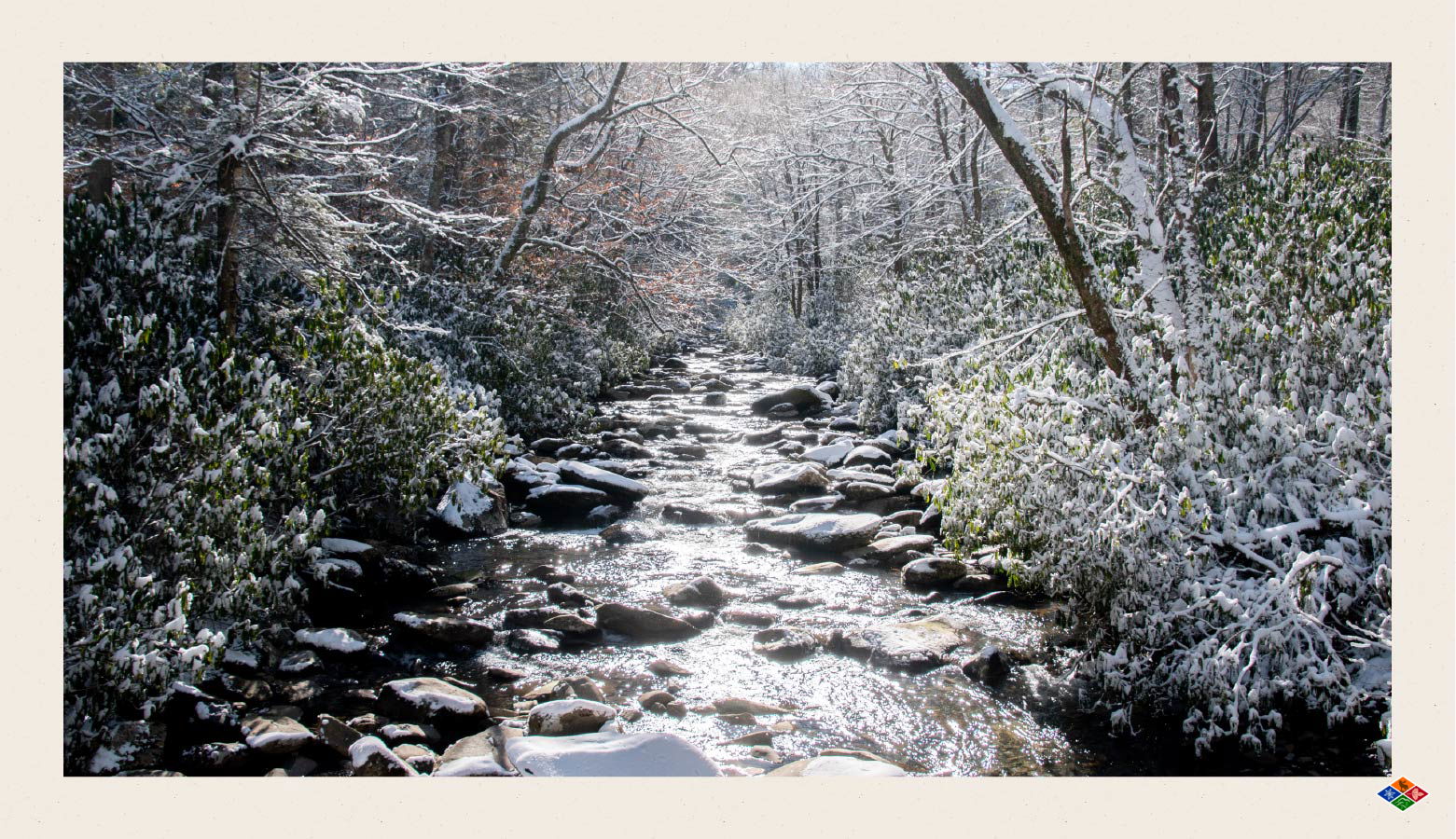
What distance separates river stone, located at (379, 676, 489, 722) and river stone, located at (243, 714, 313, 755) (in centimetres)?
43

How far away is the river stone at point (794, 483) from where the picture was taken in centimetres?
912

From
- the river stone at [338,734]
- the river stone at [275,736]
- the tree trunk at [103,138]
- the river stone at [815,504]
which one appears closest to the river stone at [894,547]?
the river stone at [815,504]

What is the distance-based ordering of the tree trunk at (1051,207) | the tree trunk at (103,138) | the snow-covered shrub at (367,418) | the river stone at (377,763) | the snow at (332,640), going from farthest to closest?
1. the snow-covered shrub at (367,418)
2. the snow at (332,640)
3. the tree trunk at (103,138)
4. the tree trunk at (1051,207)
5. the river stone at (377,763)

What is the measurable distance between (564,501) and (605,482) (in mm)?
486

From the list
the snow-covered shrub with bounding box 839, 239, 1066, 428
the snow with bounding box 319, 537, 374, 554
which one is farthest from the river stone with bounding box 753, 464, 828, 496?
the snow with bounding box 319, 537, 374, 554

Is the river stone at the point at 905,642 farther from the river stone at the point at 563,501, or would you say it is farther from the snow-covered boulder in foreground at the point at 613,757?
the river stone at the point at 563,501

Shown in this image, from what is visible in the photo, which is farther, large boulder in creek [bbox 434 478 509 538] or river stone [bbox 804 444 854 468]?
river stone [bbox 804 444 854 468]

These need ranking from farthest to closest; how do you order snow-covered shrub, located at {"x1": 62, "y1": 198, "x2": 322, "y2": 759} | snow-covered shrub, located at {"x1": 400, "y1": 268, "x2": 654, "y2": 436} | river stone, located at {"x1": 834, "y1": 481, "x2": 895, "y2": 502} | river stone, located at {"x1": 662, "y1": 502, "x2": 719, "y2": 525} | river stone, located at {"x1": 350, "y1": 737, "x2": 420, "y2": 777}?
snow-covered shrub, located at {"x1": 400, "y1": 268, "x2": 654, "y2": 436}
river stone, located at {"x1": 834, "y1": 481, "x2": 895, "y2": 502}
river stone, located at {"x1": 662, "y1": 502, "x2": 719, "y2": 525}
river stone, located at {"x1": 350, "y1": 737, "x2": 420, "y2": 777}
snow-covered shrub, located at {"x1": 62, "y1": 198, "x2": 322, "y2": 759}

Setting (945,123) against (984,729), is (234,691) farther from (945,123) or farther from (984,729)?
(945,123)

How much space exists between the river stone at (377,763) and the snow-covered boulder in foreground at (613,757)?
0.45m

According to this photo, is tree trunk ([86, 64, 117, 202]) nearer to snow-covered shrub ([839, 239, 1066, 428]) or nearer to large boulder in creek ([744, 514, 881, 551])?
large boulder in creek ([744, 514, 881, 551])

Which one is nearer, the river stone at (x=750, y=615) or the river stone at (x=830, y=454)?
the river stone at (x=750, y=615)

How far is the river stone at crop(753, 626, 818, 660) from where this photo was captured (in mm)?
5305

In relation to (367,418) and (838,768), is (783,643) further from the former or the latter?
(367,418)
